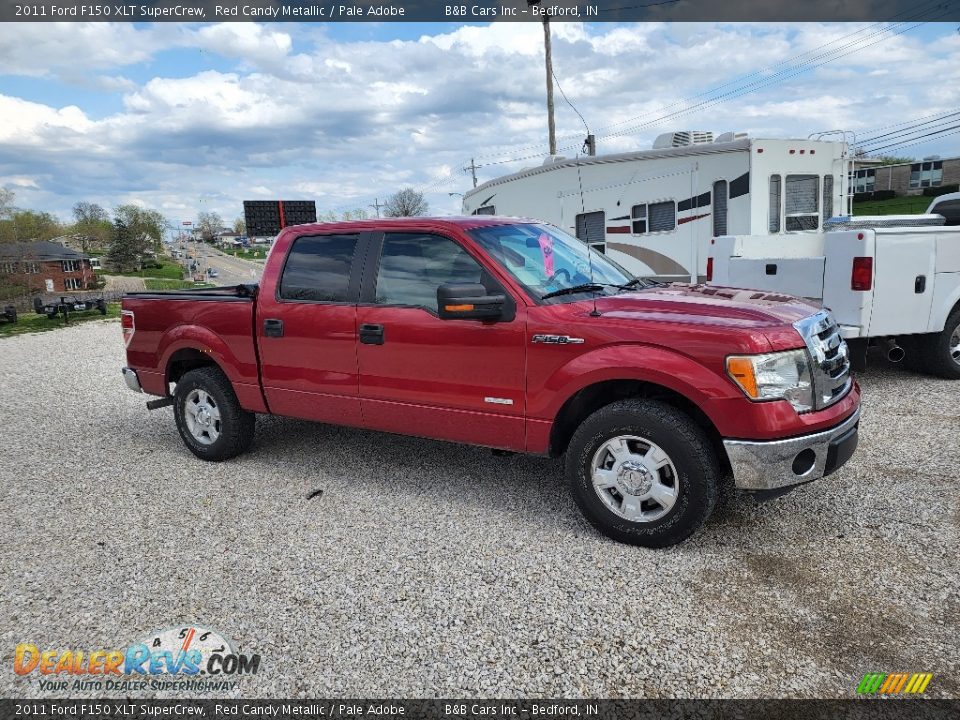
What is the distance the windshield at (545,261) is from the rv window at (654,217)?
Answer: 6837 mm

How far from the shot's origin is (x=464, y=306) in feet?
11.9

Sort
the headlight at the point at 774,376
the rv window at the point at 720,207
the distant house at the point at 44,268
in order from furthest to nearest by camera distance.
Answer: the distant house at the point at 44,268 → the rv window at the point at 720,207 → the headlight at the point at 774,376

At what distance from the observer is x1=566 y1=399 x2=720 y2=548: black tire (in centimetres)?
336

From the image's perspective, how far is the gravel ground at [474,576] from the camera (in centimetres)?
268

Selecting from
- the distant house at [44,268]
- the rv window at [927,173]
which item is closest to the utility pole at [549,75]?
the distant house at [44,268]

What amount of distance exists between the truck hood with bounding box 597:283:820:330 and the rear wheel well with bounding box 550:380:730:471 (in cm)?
40

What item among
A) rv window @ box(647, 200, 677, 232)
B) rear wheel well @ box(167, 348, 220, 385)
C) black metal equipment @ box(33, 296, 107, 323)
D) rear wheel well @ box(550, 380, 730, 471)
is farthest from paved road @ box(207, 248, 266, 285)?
rear wheel well @ box(550, 380, 730, 471)

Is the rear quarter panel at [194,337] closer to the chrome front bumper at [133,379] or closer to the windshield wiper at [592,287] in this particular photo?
the chrome front bumper at [133,379]

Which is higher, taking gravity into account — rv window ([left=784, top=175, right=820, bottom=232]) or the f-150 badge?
rv window ([left=784, top=175, right=820, bottom=232])

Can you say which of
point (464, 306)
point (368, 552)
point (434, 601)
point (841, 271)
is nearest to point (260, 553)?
point (368, 552)

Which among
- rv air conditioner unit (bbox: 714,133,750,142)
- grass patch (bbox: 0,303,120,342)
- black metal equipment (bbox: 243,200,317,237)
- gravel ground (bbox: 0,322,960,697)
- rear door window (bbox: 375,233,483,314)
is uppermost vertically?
black metal equipment (bbox: 243,200,317,237)

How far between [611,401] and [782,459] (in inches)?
38.2

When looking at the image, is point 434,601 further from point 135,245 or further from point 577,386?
point 135,245

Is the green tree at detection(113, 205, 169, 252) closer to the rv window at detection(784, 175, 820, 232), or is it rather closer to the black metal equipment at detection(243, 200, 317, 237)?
the black metal equipment at detection(243, 200, 317, 237)
